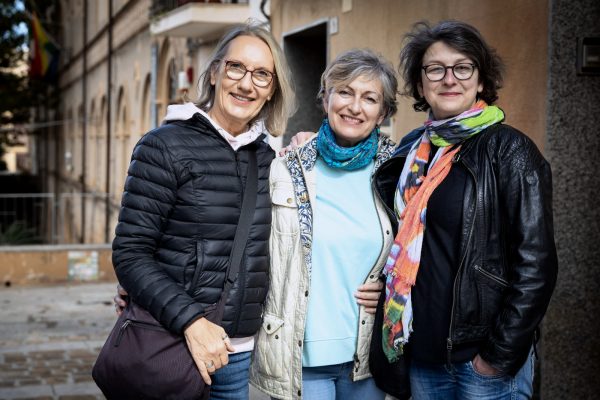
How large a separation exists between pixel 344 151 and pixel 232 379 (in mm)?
905

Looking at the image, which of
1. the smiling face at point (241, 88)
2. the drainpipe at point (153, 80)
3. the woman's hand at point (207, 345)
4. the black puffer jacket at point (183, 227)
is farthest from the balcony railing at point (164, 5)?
the woman's hand at point (207, 345)

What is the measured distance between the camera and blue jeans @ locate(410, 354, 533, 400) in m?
2.57

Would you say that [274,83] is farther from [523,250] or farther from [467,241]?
[523,250]

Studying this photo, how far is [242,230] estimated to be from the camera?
2604 millimetres

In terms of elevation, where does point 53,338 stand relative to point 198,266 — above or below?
below

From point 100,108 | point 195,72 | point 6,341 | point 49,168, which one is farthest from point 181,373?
point 49,168

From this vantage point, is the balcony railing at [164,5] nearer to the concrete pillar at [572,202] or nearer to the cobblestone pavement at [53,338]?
the cobblestone pavement at [53,338]

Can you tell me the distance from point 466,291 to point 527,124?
6.23 feet

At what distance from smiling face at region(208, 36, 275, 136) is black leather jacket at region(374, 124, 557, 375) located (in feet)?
2.46

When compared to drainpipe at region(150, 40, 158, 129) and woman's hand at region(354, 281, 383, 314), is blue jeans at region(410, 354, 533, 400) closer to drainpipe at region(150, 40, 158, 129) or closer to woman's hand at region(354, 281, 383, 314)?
woman's hand at region(354, 281, 383, 314)

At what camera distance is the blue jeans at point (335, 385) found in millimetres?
2895

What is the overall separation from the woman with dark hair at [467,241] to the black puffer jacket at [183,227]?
21.4 inches

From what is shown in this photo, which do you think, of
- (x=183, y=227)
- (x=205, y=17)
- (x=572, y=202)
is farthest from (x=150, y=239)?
(x=205, y=17)

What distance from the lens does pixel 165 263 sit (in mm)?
2516
